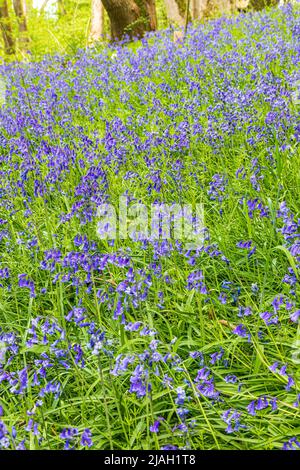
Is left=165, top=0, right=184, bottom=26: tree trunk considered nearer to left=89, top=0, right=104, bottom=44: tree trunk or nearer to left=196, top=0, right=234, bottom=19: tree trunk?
left=196, top=0, right=234, bottom=19: tree trunk

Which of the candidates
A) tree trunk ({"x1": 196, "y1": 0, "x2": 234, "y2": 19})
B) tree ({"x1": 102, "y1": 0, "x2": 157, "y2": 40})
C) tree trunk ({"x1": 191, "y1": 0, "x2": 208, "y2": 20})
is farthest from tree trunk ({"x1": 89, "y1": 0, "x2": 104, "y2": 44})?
tree trunk ({"x1": 196, "y1": 0, "x2": 234, "y2": 19})

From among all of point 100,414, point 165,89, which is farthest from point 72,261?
point 165,89

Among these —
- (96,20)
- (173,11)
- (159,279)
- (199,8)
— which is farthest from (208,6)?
(159,279)

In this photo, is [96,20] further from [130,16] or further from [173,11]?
[130,16]

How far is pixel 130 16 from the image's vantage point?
11531 mm

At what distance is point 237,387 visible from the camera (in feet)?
7.78

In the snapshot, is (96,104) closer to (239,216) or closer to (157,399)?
(239,216)

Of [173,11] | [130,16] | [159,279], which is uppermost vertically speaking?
[173,11]

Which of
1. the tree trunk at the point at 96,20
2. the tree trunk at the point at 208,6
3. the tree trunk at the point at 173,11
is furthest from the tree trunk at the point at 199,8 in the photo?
the tree trunk at the point at 96,20

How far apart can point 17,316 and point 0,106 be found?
4472 millimetres

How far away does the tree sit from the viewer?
37.3 feet

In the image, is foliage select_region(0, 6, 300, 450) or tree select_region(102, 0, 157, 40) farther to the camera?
tree select_region(102, 0, 157, 40)
